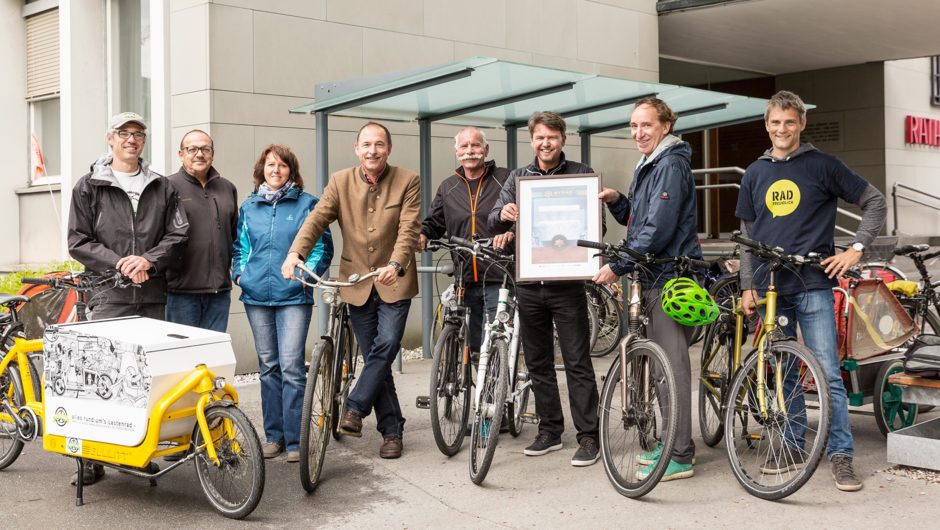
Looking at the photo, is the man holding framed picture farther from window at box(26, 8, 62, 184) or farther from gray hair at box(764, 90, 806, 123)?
window at box(26, 8, 62, 184)

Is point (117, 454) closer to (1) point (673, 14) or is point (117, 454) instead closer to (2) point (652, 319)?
(2) point (652, 319)

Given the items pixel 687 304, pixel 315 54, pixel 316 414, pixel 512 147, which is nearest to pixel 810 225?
pixel 687 304

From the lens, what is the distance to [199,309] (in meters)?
5.62

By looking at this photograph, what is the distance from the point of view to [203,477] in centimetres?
450

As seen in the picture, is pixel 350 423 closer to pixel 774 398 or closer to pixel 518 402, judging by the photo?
pixel 518 402

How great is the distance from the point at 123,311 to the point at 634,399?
2.71 m

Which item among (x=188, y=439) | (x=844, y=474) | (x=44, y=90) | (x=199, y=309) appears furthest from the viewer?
(x=44, y=90)

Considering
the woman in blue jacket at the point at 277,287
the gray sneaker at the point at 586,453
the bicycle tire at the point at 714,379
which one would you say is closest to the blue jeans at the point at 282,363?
the woman in blue jacket at the point at 277,287

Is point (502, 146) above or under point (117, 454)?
above

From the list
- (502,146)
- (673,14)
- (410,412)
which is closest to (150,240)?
(410,412)

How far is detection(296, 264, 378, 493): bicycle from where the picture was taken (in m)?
4.73

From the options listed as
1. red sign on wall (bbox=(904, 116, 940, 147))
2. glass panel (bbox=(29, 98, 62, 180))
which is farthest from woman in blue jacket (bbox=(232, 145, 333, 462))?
red sign on wall (bbox=(904, 116, 940, 147))

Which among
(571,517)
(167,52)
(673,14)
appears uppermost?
(673,14)

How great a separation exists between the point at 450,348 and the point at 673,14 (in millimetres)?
8788
